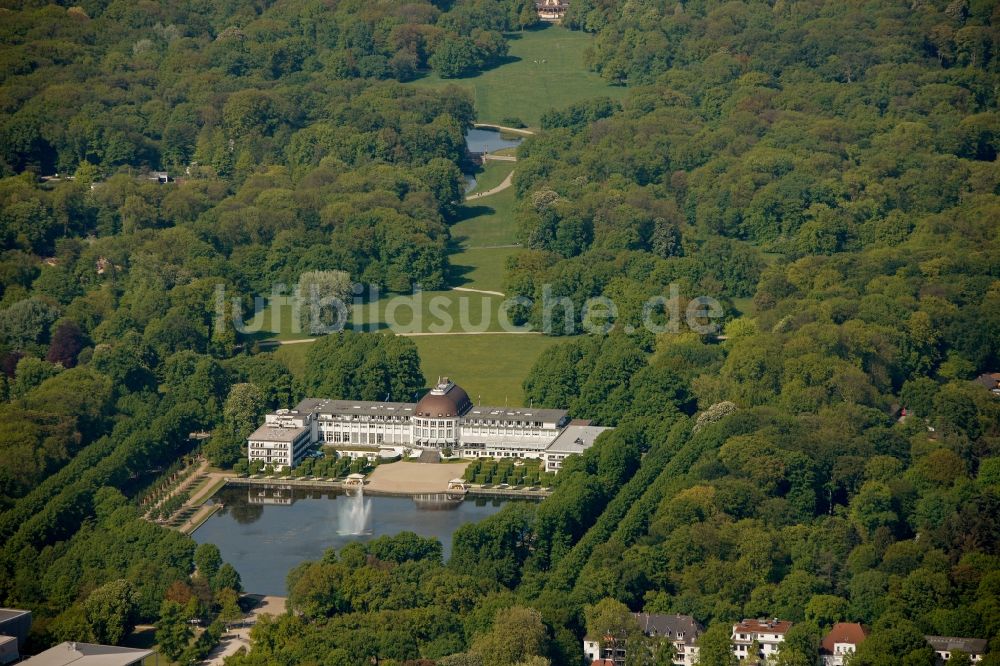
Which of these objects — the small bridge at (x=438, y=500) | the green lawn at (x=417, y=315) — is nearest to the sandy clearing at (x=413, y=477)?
the small bridge at (x=438, y=500)

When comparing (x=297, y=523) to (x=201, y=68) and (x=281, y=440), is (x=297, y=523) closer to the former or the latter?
(x=281, y=440)

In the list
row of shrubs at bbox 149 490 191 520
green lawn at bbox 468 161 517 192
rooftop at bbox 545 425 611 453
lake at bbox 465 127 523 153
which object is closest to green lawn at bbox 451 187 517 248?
green lawn at bbox 468 161 517 192

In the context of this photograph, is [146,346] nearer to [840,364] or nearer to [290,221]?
[290,221]

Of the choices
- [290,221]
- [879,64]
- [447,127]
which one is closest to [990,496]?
[290,221]

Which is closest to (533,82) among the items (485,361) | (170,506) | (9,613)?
(485,361)

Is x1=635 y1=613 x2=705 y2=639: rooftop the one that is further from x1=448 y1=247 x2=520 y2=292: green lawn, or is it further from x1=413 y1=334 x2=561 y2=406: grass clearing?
x1=448 y1=247 x2=520 y2=292: green lawn

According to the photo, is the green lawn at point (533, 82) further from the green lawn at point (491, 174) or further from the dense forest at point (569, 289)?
the green lawn at point (491, 174)

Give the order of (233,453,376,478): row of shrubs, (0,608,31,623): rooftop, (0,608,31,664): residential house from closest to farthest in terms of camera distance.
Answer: (0,608,31,664): residential house
(0,608,31,623): rooftop
(233,453,376,478): row of shrubs
